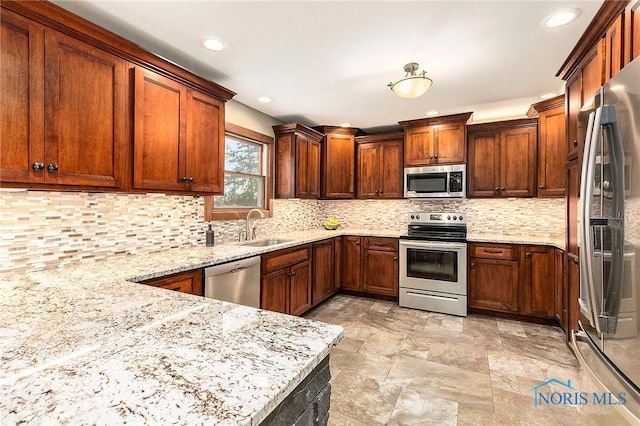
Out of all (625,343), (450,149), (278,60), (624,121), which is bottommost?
(625,343)

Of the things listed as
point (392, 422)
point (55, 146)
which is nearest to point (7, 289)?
point (55, 146)

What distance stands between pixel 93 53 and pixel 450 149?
3750 mm

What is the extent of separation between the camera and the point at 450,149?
3941mm

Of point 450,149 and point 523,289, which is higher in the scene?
point 450,149

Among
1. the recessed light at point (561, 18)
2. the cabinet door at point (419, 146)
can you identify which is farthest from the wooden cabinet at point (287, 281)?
the recessed light at point (561, 18)

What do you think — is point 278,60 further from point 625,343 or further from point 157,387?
point 625,343

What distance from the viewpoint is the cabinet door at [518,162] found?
3676mm

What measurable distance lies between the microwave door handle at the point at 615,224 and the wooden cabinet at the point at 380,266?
2807 mm

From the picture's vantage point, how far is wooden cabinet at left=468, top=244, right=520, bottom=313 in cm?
339

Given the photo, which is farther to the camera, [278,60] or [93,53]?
[278,60]

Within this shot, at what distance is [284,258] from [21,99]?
7.15 feet

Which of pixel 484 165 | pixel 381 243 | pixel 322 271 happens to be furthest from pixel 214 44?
pixel 484 165

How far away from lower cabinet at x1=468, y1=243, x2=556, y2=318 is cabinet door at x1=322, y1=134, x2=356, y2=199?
6.41ft

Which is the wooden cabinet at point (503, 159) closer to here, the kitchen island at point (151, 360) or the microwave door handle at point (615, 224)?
the microwave door handle at point (615, 224)
